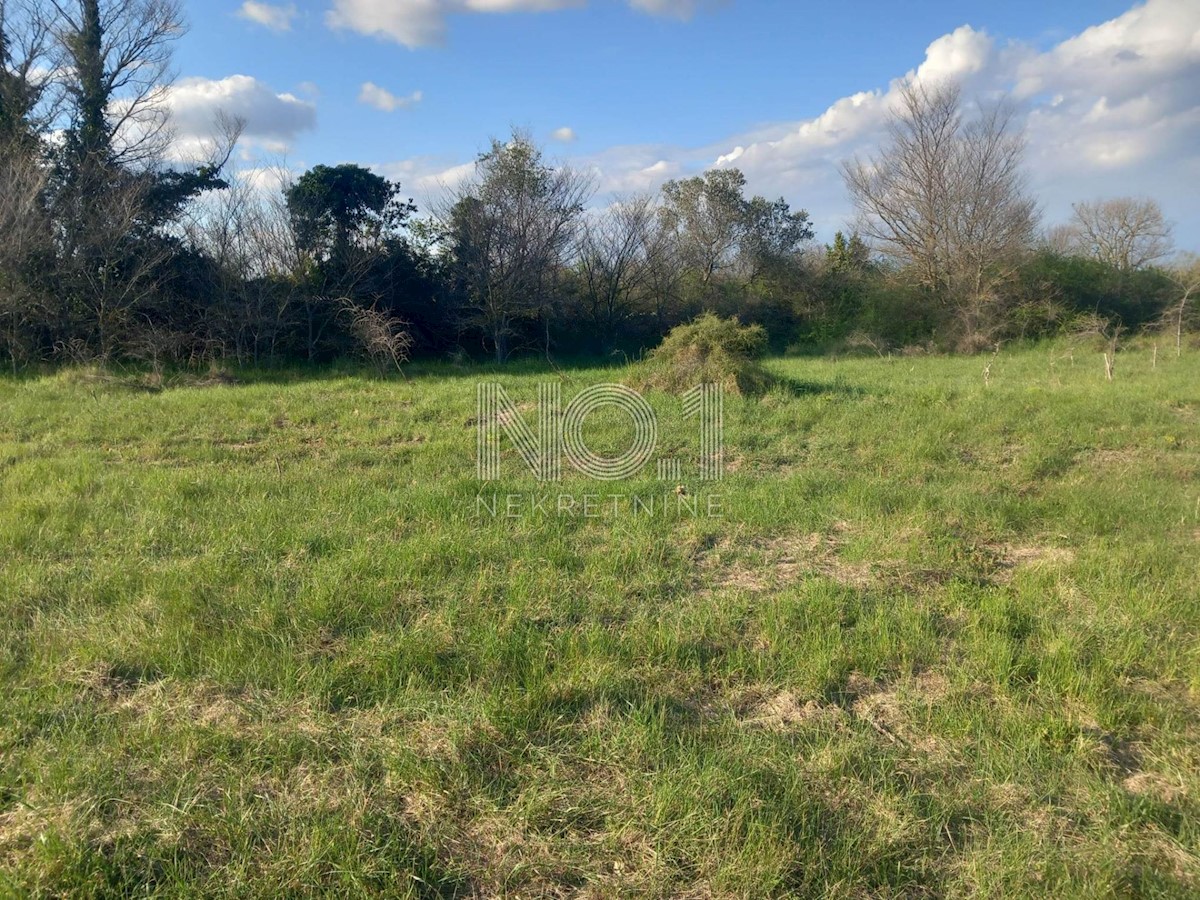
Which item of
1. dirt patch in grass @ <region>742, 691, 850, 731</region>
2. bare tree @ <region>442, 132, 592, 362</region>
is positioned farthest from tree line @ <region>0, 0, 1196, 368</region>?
dirt patch in grass @ <region>742, 691, 850, 731</region>

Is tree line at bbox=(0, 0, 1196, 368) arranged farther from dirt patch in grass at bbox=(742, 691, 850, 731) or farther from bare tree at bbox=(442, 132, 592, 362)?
dirt patch in grass at bbox=(742, 691, 850, 731)

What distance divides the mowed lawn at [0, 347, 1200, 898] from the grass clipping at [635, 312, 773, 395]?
3.57 metres

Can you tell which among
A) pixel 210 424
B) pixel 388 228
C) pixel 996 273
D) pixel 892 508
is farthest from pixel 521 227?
pixel 892 508

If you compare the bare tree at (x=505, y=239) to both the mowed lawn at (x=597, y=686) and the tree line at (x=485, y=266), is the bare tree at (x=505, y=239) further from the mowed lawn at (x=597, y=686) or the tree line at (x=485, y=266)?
the mowed lawn at (x=597, y=686)

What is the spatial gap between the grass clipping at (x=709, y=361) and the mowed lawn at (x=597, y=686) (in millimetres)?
3565

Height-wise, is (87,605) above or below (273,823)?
above

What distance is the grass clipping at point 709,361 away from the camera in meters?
9.41

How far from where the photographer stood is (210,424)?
7.99 metres

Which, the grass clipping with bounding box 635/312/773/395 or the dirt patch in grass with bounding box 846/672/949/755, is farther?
the grass clipping with bounding box 635/312/773/395

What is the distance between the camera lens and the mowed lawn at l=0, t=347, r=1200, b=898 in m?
2.11

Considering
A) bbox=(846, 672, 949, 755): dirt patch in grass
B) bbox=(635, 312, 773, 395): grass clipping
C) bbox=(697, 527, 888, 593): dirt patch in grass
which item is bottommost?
bbox=(846, 672, 949, 755): dirt patch in grass

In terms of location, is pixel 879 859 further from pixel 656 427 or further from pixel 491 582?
pixel 656 427

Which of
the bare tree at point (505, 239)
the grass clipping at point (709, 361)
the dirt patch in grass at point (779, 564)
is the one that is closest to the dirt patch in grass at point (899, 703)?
the dirt patch in grass at point (779, 564)

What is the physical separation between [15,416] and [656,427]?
711cm
